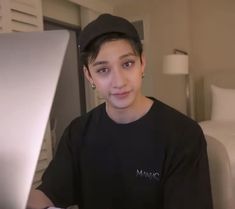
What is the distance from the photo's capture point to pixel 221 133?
8.25ft

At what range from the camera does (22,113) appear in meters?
0.43

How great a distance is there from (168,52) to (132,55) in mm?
2961

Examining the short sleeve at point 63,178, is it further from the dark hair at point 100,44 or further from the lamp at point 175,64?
the lamp at point 175,64

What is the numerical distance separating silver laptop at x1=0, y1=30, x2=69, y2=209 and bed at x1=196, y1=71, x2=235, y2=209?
726mm

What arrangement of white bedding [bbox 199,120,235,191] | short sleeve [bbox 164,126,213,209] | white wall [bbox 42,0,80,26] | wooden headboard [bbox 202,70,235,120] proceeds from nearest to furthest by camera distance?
short sleeve [bbox 164,126,213,209]
white bedding [bbox 199,120,235,191]
white wall [bbox 42,0,80,26]
wooden headboard [bbox 202,70,235,120]

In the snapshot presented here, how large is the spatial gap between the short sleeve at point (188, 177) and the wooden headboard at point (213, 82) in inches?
113

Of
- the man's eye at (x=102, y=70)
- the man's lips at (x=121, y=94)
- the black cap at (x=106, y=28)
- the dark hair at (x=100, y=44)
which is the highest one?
the black cap at (x=106, y=28)

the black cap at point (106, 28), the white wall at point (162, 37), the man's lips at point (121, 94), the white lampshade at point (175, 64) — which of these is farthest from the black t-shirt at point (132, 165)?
the white wall at point (162, 37)

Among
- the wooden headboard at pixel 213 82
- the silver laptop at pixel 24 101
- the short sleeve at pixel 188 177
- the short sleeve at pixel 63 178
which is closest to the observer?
the silver laptop at pixel 24 101

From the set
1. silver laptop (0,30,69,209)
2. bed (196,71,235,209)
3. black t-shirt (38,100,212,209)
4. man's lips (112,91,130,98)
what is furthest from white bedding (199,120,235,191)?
silver laptop (0,30,69,209)

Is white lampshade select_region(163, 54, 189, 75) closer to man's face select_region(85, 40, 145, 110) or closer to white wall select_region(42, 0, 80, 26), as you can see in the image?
white wall select_region(42, 0, 80, 26)

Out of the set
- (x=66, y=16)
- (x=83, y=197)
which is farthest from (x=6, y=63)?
(x=66, y=16)

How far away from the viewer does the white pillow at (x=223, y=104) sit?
3219 mm

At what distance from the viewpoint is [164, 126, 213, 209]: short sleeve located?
83 cm
